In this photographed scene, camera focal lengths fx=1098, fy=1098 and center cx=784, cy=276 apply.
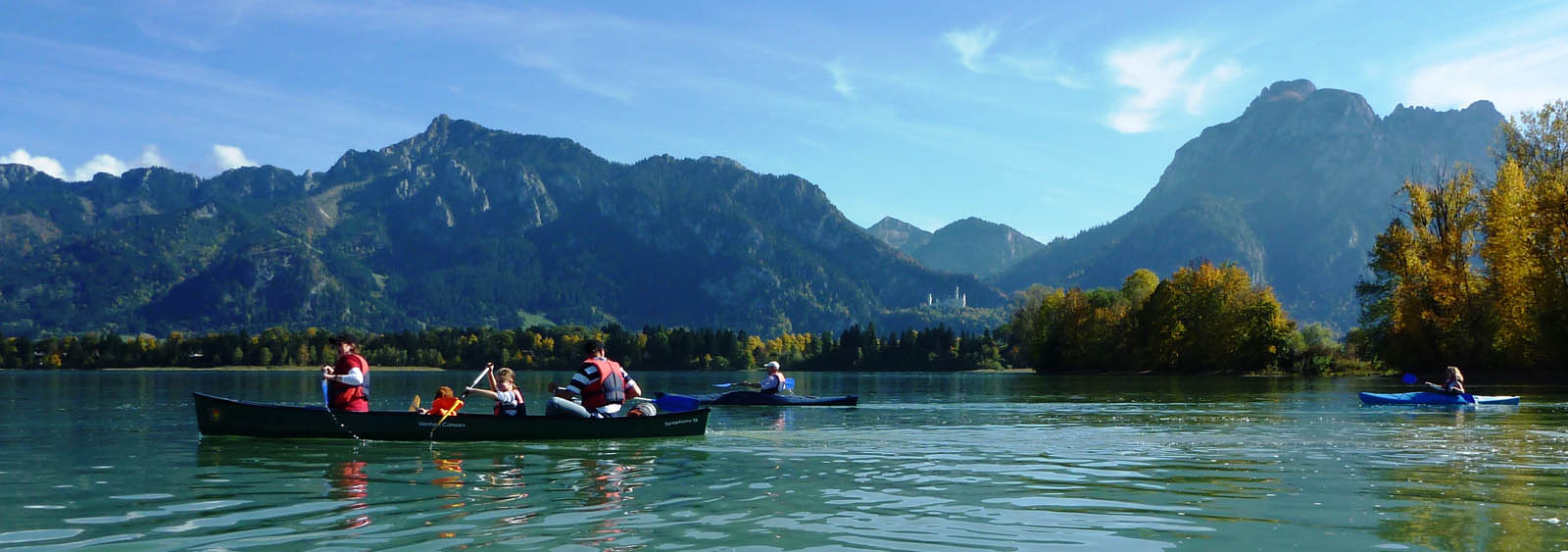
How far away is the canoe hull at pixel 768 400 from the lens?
5031 centimetres

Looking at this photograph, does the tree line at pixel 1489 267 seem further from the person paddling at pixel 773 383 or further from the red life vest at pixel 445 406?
the red life vest at pixel 445 406

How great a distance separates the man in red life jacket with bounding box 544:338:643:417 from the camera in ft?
94.1

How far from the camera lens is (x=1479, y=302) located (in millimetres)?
74750

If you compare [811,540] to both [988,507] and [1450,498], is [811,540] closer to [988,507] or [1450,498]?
[988,507]

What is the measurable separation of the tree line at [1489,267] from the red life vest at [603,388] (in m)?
61.0

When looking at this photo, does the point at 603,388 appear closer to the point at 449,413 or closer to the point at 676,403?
the point at 449,413

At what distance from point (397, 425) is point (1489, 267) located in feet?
242

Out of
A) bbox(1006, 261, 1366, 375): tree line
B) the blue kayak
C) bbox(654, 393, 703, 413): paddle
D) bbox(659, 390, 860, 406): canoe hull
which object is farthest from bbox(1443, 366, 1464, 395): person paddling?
bbox(1006, 261, 1366, 375): tree line

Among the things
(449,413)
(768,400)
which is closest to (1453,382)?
(768,400)

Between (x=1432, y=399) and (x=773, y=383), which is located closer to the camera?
(x=1432, y=399)

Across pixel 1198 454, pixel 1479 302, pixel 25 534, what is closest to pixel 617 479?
pixel 25 534

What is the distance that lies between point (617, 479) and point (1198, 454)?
13183 mm

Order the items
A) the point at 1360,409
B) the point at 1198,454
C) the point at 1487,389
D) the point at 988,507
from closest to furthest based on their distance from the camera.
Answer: the point at 988,507 < the point at 1198,454 < the point at 1360,409 < the point at 1487,389

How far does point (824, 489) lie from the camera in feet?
60.1
